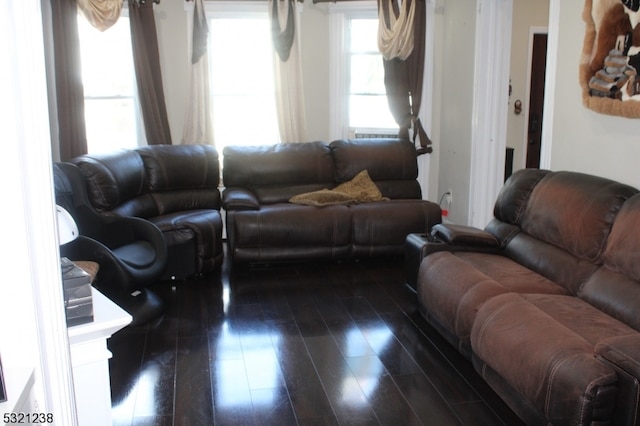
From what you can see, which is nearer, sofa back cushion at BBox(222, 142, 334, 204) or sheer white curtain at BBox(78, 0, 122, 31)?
sheer white curtain at BBox(78, 0, 122, 31)

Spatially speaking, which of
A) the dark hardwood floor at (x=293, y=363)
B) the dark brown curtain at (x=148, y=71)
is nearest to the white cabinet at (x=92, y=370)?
the dark hardwood floor at (x=293, y=363)

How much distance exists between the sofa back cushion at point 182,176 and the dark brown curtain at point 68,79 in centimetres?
74

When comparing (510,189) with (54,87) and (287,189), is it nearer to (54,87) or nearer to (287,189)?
(287,189)

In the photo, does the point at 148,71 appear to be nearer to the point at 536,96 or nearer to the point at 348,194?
the point at 348,194

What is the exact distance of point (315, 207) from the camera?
514cm

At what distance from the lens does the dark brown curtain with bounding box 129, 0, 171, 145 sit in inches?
219

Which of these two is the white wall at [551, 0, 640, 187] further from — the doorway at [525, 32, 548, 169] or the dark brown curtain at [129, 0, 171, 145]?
the dark brown curtain at [129, 0, 171, 145]

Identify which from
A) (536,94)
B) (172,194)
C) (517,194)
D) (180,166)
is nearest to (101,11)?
(180,166)

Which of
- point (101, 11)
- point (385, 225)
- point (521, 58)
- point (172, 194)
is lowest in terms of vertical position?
point (385, 225)

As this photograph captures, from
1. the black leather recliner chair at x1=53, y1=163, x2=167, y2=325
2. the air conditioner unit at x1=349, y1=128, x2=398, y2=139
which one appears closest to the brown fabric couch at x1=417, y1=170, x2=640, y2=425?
the black leather recliner chair at x1=53, y1=163, x2=167, y2=325

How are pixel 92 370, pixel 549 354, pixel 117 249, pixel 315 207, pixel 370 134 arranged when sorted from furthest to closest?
pixel 370 134, pixel 315 207, pixel 117 249, pixel 549 354, pixel 92 370

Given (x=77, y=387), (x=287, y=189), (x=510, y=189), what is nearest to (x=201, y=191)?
(x=287, y=189)

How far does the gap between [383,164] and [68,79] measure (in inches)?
117

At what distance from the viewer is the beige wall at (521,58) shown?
6773 millimetres
